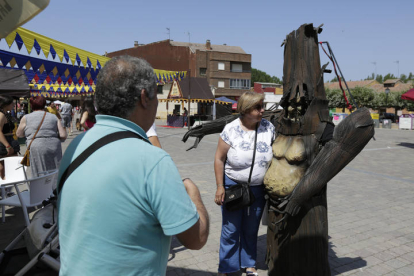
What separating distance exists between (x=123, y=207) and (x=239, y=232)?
204 centimetres

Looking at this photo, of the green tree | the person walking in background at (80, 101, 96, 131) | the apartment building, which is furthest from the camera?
the green tree

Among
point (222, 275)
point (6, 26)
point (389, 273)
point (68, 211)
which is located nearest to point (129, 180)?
point (68, 211)

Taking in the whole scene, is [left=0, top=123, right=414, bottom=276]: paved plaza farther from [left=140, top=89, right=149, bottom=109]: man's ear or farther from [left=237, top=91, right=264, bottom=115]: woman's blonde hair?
[left=140, top=89, right=149, bottom=109]: man's ear

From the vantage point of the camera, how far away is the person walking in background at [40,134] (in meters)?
4.46

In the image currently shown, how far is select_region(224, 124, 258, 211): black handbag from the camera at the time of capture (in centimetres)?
270

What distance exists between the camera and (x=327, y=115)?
96.9 inches

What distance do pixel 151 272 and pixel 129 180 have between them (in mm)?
357

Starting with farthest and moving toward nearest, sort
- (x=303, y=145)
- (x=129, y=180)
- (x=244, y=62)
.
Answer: (x=244, y=62), (x=303, y=145), (x=129, y=180)

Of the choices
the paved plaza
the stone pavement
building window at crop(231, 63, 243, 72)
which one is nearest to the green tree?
building window at crop(231, 63, 243, 72)

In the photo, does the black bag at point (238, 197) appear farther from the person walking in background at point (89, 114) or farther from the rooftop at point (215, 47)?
the rooftop at point (215, 47)

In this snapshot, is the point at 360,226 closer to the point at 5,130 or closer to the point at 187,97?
the point at 5,130

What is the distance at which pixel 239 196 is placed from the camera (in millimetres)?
2684

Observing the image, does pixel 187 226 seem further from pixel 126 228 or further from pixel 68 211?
pixel 68 211

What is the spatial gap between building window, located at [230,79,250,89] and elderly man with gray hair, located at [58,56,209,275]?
4980 cm
